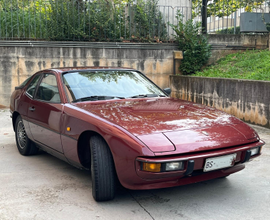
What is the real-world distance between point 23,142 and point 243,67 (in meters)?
6.57

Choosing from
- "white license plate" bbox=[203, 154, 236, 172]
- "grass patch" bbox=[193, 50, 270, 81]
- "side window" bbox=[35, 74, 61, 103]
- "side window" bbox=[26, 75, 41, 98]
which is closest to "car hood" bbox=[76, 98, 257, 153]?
"white license plate" bbox=[203, 154, 236, 172]

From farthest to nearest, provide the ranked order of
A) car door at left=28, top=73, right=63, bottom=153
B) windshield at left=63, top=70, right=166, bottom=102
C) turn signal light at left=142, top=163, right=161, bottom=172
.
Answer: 1. windshield at left=63, top=70, right=166, bottom=102
2. car door at left=28, top=73, right=63, bottom=153
3. turn signal light at left=142, top=163, right=161, bottom=172

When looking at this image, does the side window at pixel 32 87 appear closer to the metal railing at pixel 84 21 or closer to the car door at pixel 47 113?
the car door at pixel 47 113

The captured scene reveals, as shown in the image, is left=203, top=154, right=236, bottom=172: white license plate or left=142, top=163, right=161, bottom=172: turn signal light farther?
left=203, top=154, right=236, bottom=172: white license plate

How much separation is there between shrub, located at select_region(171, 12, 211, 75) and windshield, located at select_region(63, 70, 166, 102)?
6166mm

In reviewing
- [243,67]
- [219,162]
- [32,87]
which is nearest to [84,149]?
[219,162]

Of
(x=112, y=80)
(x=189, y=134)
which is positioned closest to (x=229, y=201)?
(x=189, y=134)

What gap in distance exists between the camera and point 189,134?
→ 3127mm

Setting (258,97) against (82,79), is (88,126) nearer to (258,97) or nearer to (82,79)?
(82,79)

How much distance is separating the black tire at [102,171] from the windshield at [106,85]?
1030 mm

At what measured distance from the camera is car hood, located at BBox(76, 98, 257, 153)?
9.85 feet

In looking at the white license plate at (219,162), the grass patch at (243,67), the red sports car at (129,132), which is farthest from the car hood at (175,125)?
the grass patch at (243,67)

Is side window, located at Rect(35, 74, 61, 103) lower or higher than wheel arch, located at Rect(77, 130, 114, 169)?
higher

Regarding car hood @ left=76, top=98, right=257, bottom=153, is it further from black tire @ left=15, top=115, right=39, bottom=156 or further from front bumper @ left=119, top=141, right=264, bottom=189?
black tire @ left=15, top=115, right=39, bottom=156
